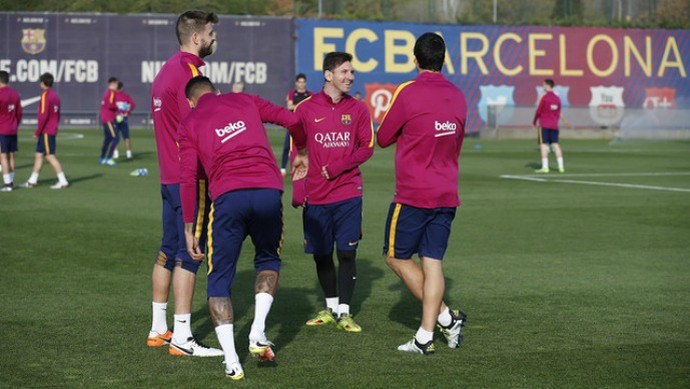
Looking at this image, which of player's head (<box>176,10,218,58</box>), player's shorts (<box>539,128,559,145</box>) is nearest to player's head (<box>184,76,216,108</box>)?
player's head (<box>176,10,218,58</box>)

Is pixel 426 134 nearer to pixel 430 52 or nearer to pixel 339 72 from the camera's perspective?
pixel 430 52

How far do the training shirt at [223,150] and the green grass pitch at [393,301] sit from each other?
1.24m

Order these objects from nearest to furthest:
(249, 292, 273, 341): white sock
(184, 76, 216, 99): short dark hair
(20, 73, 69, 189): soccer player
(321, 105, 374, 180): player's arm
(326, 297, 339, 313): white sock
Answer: (249, 292, 273, 341): white sock
(184, 76, 216, 99): short dark hair
(321, 105, 374, 180): player's arm
(326, 297, 339, 313): white sock
(20, 73, 69, 189): soccer player

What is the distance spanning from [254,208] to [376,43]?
52.2 m

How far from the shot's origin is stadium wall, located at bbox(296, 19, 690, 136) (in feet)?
188

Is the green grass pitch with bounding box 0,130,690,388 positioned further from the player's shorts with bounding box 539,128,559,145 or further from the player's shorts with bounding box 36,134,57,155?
the player's shorts with bounding box 539,128,559,145

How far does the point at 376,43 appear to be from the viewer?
2315 inches

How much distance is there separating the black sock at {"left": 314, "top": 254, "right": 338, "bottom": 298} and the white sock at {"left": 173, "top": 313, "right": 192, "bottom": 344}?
1706 millimetres

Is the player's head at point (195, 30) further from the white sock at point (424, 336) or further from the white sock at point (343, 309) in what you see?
the white sock at point (424, 336)

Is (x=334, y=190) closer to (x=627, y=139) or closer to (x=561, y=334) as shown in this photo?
(x=561, y=334)

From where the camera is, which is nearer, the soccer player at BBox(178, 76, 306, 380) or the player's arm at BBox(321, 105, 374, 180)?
the soccer player at BBox(178, 76, 306, 380)

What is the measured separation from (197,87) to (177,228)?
114 cm

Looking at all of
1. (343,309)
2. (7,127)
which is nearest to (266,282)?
(343,309)

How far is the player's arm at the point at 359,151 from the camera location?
8867mm
